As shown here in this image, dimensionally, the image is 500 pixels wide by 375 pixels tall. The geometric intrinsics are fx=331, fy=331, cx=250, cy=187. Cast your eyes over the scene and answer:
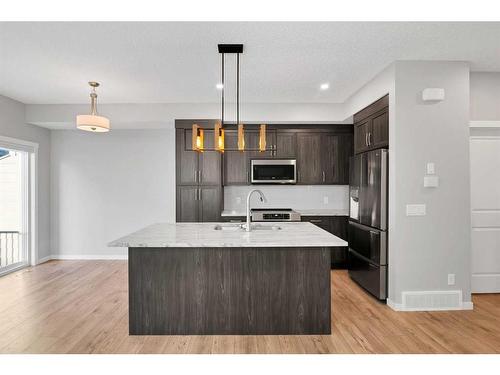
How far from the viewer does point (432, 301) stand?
3.37m

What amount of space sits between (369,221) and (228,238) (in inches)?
75.9

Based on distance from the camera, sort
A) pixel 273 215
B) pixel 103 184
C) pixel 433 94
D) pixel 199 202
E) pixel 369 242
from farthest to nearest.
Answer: pixel 103 184, pixel 199 202, pixel 273 215, pixel 369 242, pixel 433 94

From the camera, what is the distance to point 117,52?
3.16m

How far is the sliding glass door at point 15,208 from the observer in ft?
A: 17.1

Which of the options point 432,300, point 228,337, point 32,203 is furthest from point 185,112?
point 432,300

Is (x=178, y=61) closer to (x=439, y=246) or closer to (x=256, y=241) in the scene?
(x=256, y=241)

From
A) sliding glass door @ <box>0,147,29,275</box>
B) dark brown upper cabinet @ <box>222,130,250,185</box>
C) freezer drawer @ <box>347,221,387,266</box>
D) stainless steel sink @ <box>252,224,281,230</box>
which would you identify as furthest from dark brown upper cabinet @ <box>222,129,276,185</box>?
sliding glass door @ <box>0,147,29,275</box>

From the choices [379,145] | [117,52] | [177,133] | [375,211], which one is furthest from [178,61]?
[375,211]

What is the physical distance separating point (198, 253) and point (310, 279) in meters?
0.97

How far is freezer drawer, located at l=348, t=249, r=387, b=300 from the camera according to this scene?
3.56 meters

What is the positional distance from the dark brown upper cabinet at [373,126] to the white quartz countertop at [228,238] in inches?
56.8

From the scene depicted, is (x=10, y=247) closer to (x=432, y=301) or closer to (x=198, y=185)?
(x=198, y=185)

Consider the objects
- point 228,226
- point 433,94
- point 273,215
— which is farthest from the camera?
point 273,215

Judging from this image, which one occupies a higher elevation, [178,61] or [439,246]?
[178,61]
